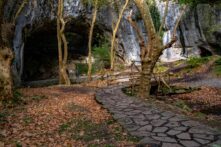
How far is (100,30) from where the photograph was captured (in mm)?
32812

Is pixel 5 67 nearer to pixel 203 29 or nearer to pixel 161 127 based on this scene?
pixel 161 127

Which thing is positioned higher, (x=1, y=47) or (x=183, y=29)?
(x=183, y=29)

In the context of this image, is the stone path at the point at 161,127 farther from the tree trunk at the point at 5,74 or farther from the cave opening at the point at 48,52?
the cave opening at the point at 48,52

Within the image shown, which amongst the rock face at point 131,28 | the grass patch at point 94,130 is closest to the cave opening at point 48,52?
the rock face at point 131,28

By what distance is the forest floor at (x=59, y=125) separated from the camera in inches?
254

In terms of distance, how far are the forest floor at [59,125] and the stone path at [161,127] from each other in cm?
31

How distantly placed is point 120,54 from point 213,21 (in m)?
11.7

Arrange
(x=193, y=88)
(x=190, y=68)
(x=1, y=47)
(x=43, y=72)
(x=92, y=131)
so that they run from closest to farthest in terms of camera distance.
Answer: (x=92, y=131), (x=1, y=47), (x=193, y=88), (x=190, y=68), (x=43, y=72)

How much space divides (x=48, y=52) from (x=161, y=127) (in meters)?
31.9

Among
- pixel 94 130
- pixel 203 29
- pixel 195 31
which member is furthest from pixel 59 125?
pixel 195 31

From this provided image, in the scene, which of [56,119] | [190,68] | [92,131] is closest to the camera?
[92,131]

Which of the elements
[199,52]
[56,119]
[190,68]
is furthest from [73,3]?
[56,119]

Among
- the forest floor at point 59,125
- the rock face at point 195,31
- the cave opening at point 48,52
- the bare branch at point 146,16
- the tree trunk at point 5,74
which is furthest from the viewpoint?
the cave opening at point 48,52

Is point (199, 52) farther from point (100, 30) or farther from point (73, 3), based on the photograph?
point (73, 3)
